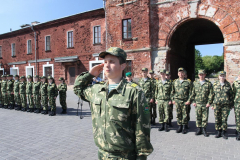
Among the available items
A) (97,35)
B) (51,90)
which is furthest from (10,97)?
(97,35)

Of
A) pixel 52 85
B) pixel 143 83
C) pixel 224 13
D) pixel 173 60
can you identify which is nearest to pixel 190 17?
pixel 224 13

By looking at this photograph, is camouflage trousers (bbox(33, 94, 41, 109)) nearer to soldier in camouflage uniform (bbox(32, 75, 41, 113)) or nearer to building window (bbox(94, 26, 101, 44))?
soldier in camouflage uniform (bbox(32, 75, 41, 113))

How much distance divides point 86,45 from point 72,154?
1504 cm

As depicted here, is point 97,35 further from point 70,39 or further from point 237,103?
point 237,103

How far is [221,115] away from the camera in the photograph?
5797 millimetres

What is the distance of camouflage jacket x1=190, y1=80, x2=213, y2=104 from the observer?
235 inches

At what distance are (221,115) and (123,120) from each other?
4.85 m

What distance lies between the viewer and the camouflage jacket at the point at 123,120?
1.96 m

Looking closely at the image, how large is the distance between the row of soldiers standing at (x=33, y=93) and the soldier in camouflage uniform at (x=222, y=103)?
265 inches

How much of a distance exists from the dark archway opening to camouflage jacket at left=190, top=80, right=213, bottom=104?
7729 millimetres

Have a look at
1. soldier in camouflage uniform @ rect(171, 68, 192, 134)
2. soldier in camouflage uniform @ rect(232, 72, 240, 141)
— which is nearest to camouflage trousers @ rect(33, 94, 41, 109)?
soldier in camouflage uniform @ rect(171, 68, 192, 134)

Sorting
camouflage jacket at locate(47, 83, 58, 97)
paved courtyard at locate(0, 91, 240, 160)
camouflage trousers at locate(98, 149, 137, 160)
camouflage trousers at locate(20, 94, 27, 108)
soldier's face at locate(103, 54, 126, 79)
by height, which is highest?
soldier's face at locate(103, 54, 126, 79)

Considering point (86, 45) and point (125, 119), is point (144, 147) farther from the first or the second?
point (86, 45)

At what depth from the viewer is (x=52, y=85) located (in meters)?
9.31
